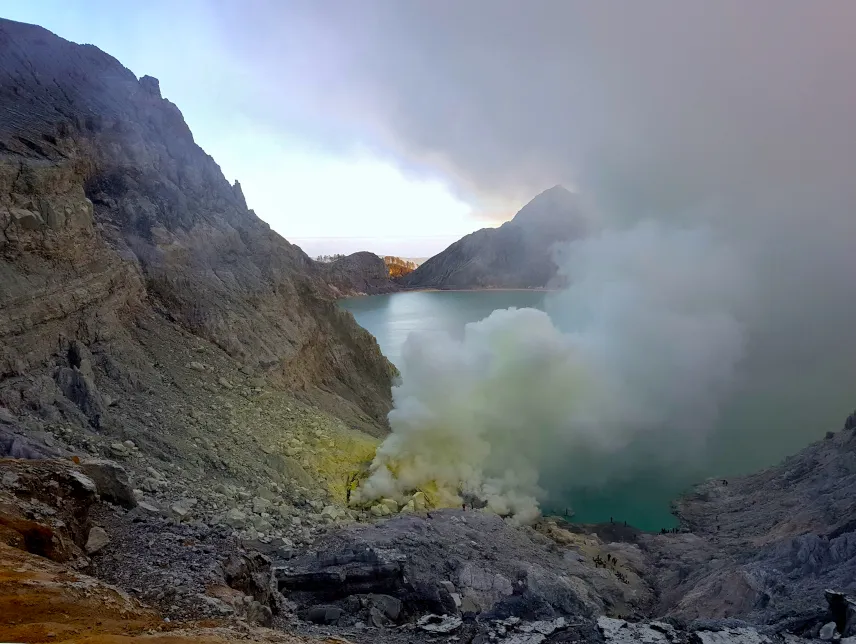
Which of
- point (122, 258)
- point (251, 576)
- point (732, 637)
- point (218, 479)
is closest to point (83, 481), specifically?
point (251, 576)

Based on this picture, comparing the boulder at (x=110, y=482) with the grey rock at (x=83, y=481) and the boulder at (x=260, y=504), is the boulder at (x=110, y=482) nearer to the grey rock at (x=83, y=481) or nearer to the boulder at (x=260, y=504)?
the grey rock at (x=83, y=481)

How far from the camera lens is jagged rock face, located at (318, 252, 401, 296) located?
489 feet

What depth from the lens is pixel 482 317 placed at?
4117 inches

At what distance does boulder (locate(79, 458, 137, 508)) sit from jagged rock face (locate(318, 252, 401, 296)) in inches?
5254

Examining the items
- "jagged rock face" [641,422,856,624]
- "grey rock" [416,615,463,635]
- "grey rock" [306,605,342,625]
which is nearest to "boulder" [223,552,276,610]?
"grey rock" [306,605,342,625]

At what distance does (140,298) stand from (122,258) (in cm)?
161

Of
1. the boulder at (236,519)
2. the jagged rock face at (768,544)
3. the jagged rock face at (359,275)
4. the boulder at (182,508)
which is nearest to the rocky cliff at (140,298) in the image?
the boulder at (182,508)

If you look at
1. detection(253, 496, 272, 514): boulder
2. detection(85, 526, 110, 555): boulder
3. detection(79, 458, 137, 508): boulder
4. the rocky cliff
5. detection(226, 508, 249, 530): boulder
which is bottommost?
detection(226, 508, 249, 530): boulder

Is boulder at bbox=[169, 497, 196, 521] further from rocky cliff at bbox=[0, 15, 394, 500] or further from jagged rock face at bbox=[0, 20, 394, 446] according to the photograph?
jagged rock face at bbox=[0, 20, 394, 446]

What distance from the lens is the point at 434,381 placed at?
31.0 m

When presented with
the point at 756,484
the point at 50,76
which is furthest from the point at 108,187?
the point at 756,484

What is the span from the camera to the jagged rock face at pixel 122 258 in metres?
15.9

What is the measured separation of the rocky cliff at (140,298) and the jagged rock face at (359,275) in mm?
116315

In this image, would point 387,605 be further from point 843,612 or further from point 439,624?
point 843,612
